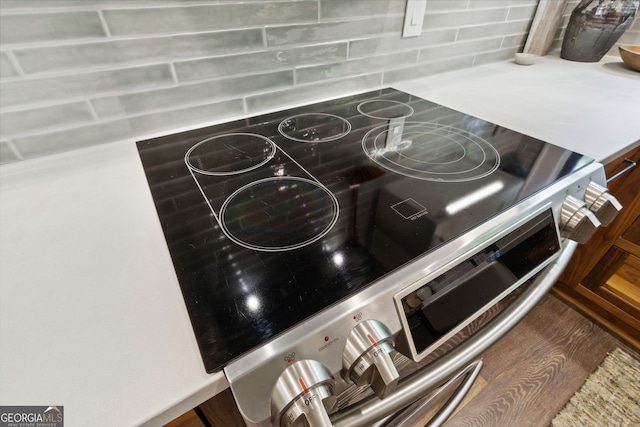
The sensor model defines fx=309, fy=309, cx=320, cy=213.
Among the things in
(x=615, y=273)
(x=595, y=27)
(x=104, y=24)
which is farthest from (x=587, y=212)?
(x=595, y=27)

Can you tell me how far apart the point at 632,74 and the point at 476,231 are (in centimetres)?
135

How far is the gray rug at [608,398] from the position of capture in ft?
3.42

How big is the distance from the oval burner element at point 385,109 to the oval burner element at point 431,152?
0.19 feet

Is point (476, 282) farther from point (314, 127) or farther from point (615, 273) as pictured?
point (615, 273)

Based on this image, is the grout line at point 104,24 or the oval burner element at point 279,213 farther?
the grout line at point 104,24

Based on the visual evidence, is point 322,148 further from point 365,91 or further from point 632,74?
point 632,74

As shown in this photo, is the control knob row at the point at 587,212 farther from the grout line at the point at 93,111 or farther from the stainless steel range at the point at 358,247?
the grout line at the point at 93,111

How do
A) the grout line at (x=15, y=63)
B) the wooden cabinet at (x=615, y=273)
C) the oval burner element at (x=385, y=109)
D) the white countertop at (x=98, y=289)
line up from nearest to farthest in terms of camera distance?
the white countertop at (x=98, y=289)
the grout line at (x=15, y=63)
the oval burner element at (x=385, y=109)
the wooden cabinet at (x=615, y=273)

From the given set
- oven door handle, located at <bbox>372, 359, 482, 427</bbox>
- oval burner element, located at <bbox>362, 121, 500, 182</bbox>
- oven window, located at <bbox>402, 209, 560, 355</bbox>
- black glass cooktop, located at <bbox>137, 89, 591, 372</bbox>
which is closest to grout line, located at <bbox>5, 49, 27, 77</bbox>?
black glass cooktop, located at <bbox>137, 89, 591, 372</bbox>

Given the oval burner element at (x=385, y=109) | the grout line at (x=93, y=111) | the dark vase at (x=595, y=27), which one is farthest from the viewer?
the dark vase at (x=595, y=27)

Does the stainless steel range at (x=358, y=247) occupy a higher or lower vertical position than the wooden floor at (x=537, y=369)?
higher

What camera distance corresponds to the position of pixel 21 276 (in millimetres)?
442

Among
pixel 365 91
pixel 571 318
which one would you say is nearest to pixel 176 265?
pixel 365 91

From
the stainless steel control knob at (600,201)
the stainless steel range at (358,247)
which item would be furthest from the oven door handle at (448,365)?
the stainless steel control knob at (600,201)
